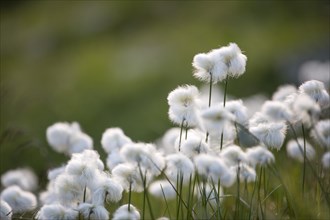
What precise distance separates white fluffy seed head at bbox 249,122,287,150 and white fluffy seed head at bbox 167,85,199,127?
383 millimetres

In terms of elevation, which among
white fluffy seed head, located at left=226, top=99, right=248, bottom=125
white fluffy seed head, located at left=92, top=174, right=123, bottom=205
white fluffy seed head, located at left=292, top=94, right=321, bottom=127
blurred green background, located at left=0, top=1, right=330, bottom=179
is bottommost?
white fluffy seed head, located at left=92, top=174, right=123, bottom=205

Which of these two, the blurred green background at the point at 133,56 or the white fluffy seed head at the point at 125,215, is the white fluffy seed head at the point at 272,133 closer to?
the white fluffy seed head at the point at 125,215

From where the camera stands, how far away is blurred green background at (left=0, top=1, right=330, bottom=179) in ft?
38.8

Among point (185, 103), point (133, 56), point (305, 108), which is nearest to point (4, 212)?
point (185, 103)

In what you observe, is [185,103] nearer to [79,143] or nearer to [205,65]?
[205,65]

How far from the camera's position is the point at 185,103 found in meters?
3.22

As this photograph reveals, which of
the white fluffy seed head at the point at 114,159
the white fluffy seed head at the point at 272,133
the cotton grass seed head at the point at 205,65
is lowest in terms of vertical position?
the white fluffy seed head at the point at 114,159

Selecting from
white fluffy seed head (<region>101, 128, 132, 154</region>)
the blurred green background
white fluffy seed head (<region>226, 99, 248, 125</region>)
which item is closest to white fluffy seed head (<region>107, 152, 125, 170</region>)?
white fluffy seed head (<region>101, 128, 132, 154</region>)

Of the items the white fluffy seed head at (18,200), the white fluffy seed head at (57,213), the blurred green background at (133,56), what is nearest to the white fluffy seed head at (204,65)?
the white fluffy seed head at (57,213)

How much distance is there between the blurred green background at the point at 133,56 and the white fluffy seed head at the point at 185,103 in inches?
224

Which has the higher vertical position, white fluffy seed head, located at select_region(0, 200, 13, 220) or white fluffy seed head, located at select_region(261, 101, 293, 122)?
white fluffy seed head, located at select_region(261, 101, 293, 122)

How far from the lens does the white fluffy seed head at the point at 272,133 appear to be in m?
3.29

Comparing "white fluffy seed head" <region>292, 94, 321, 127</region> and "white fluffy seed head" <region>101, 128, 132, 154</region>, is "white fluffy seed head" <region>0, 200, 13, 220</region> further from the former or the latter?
"white fluffy seed head" <region>292, 94, 321, 127</region>

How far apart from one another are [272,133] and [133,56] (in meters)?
13.0
